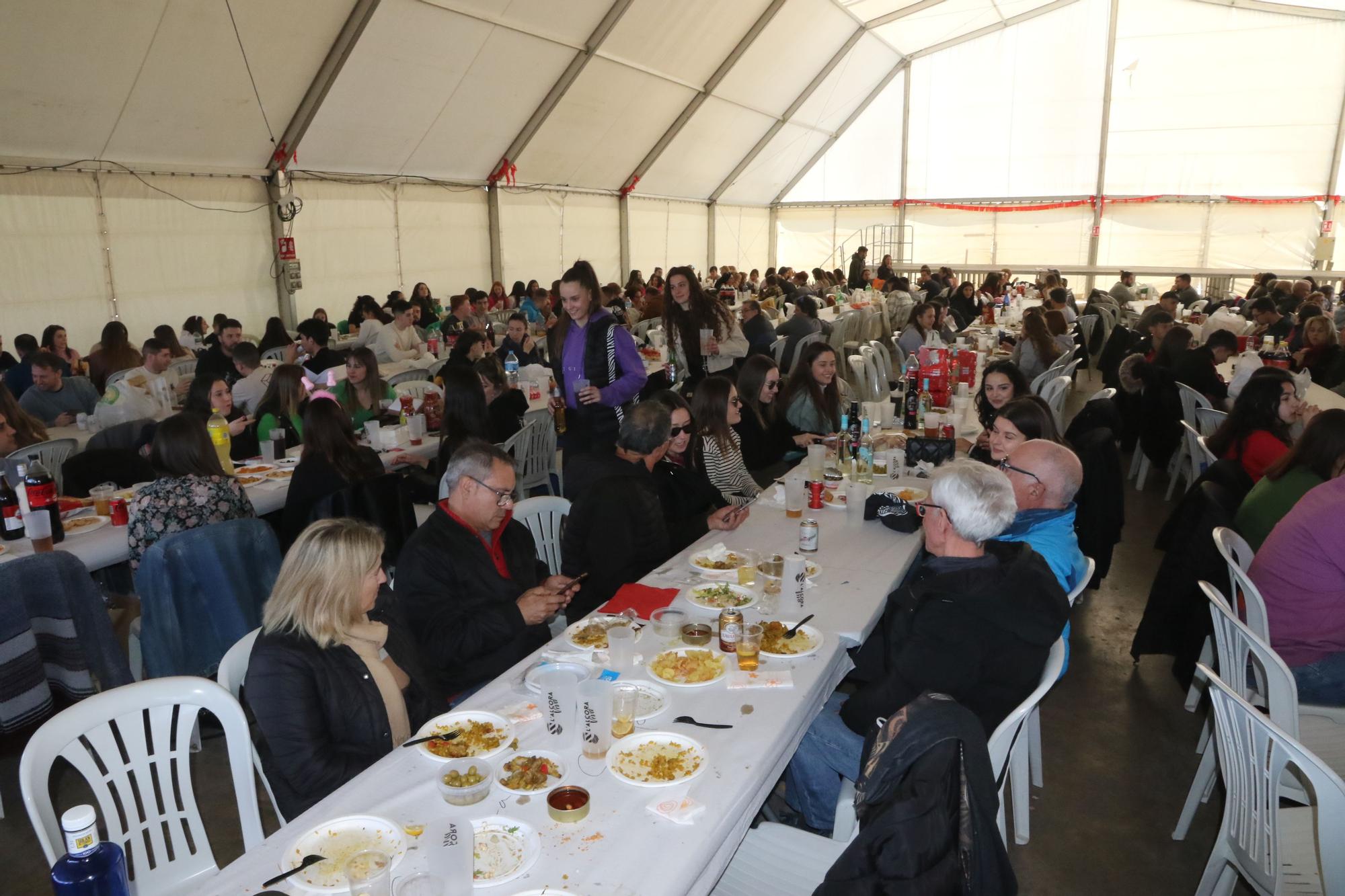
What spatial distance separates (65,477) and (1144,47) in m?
19.9

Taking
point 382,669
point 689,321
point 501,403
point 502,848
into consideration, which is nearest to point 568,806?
point 502,848

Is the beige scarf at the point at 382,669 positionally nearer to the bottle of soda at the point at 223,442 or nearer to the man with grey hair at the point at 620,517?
the man with grey hair at the point at 620,517

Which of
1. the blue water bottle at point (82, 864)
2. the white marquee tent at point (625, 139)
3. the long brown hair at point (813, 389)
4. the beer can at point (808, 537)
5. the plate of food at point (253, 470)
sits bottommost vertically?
the plate of food at point (253, 470)

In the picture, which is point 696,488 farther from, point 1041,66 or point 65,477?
point 1041,66

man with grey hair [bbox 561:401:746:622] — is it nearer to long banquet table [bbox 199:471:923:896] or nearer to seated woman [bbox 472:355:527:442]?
long banquet table [bbox 199:471:923:896]

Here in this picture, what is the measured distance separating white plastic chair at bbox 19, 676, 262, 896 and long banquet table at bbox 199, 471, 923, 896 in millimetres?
430

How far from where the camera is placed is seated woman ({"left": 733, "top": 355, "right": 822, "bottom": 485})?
545 cm

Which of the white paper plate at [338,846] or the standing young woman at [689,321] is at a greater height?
the standing young woman at [689,321]

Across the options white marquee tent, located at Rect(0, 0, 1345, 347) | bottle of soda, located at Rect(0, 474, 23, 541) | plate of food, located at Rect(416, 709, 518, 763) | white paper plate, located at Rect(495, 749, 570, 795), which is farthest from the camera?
white marquee tent, located at Rect(0, 0, 1345, 347)

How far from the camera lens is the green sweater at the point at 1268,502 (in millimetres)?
3471

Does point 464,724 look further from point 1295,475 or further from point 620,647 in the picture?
point 1295,475

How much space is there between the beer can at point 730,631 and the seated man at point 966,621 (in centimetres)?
41

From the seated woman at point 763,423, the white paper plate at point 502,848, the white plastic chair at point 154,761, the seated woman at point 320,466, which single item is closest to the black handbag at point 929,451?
the seated woman at point 763,423

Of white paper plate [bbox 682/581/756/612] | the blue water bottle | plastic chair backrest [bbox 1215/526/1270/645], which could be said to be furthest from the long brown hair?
the blue water bottle
